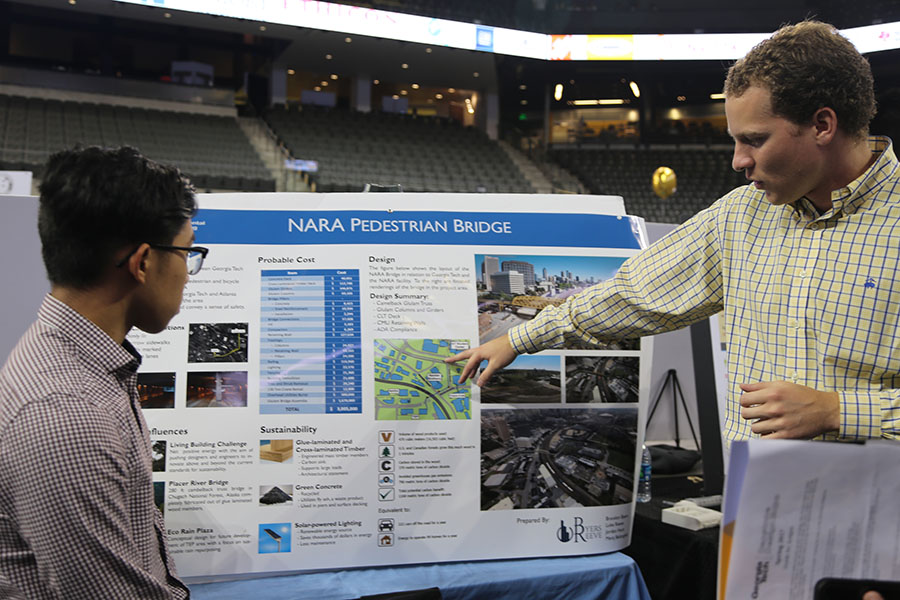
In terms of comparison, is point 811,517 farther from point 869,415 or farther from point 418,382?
point 418,382

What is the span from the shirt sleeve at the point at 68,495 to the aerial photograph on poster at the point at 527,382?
94cm

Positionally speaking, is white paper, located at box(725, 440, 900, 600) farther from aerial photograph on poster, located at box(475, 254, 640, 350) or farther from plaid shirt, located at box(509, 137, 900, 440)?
aerial photograph on poster, located at box(475, 254, 640, 350)

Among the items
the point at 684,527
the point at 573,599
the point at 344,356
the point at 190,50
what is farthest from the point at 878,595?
the point at 190,50

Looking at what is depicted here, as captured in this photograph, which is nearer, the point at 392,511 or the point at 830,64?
the point at 830,64

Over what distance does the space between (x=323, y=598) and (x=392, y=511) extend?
25 cm

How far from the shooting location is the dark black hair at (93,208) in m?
1.01

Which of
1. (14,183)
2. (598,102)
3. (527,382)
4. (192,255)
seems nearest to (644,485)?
(527,382)

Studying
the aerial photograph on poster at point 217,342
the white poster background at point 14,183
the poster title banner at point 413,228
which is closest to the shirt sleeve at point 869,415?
the poster title banner at point 413,228

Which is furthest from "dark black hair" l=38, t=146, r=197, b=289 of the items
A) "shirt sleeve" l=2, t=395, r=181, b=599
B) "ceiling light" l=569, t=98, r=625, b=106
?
"ceiling light" l=569, t=98, r=625, b=106

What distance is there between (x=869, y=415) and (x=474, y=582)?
0.88m

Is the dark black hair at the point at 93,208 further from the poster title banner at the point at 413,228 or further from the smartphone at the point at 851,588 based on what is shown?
the smartphone at the point at 851,588

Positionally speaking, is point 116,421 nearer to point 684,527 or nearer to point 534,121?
point 684,527

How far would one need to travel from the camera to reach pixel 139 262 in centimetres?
107

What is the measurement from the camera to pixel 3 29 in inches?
564
